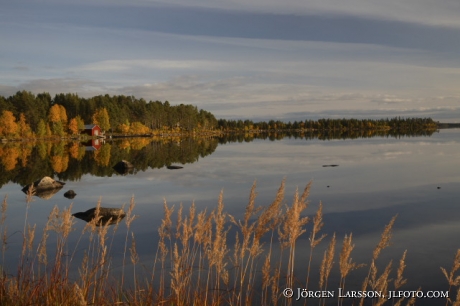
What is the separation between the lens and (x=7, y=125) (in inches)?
4203

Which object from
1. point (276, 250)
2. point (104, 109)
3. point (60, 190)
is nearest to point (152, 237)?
point (276, 250)

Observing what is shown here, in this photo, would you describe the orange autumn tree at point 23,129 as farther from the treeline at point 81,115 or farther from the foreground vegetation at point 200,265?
the foreground vegetation at point 200,265

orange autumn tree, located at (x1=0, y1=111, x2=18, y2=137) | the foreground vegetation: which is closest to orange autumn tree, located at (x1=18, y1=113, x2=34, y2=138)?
orange autumn tree, located at (x1=0, y1=111, x2=18, y2=137)

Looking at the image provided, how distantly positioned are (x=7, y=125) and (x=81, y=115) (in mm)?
45401

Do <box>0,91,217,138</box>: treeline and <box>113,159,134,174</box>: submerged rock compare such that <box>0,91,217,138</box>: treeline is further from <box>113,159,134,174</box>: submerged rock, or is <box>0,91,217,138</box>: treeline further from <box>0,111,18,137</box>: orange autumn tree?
<box>113,159,134,174</box>: submerged rock

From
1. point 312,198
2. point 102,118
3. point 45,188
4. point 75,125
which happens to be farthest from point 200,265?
point 102,118

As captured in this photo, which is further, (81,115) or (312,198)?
(81,115)

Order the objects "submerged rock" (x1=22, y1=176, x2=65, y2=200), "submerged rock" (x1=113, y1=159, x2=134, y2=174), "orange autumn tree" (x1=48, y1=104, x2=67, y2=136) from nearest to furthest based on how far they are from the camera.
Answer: "submerged rock" (x1=22, y1=176, x2=65, y2=200) → "submerged rock" (x1=113, y1=159, x2=134, y2=174) → "orange autumn tree" (x1=48, y1=104, x2=67, y2=136)

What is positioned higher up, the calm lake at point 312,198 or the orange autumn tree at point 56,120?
the orange autumn tree at point 56,120

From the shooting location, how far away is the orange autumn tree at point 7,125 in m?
106

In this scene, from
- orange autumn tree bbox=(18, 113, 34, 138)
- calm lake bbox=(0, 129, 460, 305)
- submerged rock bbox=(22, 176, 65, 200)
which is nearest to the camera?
calm lake bbox=(0, 129, 460, 305)

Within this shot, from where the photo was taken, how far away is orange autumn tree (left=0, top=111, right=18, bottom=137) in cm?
10612

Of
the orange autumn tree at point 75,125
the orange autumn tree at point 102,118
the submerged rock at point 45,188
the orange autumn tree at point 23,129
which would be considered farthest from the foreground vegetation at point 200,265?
the orange autumn tree at point 102,118

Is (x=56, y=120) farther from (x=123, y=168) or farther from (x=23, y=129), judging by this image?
(x=123, y=168)
